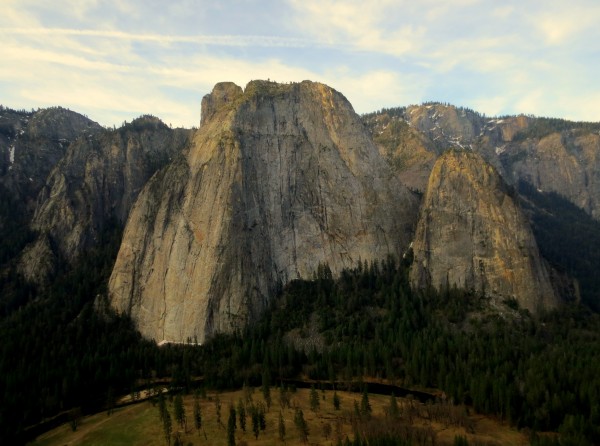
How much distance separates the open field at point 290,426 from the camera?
94812 millimetres

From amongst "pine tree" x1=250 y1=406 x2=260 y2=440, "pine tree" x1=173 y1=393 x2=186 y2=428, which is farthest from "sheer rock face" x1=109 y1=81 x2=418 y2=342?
"pine tree" x1=250 y1=406 x2=260 y2=440

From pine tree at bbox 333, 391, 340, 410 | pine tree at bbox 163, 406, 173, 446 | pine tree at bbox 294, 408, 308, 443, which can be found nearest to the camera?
pine tree at bbox 294, 408, 308, 443

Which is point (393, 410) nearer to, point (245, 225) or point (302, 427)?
point (302, 427)

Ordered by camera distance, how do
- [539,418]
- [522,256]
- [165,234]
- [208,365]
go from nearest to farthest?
[539,418] → [208,365] → [522,256] → [165,234]

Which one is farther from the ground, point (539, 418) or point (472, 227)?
point (472, 227)

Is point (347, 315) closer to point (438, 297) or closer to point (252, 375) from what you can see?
point (438, 297)

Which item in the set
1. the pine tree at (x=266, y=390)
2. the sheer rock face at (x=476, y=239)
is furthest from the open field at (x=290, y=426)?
the sheer rock face at (x=476, y=239)

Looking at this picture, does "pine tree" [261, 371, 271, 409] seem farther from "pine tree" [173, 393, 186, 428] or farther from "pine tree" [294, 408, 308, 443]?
"pine tree" [173, 393, 186, 428]

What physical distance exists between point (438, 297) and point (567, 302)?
39.1 metres

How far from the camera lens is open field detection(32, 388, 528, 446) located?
94812mm

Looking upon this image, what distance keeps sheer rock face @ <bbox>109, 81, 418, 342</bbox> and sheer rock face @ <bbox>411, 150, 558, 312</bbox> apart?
58.4 feet

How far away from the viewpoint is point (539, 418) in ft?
322

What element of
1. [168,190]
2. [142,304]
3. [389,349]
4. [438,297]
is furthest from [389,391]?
[168,190]

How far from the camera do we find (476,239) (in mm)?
169125
